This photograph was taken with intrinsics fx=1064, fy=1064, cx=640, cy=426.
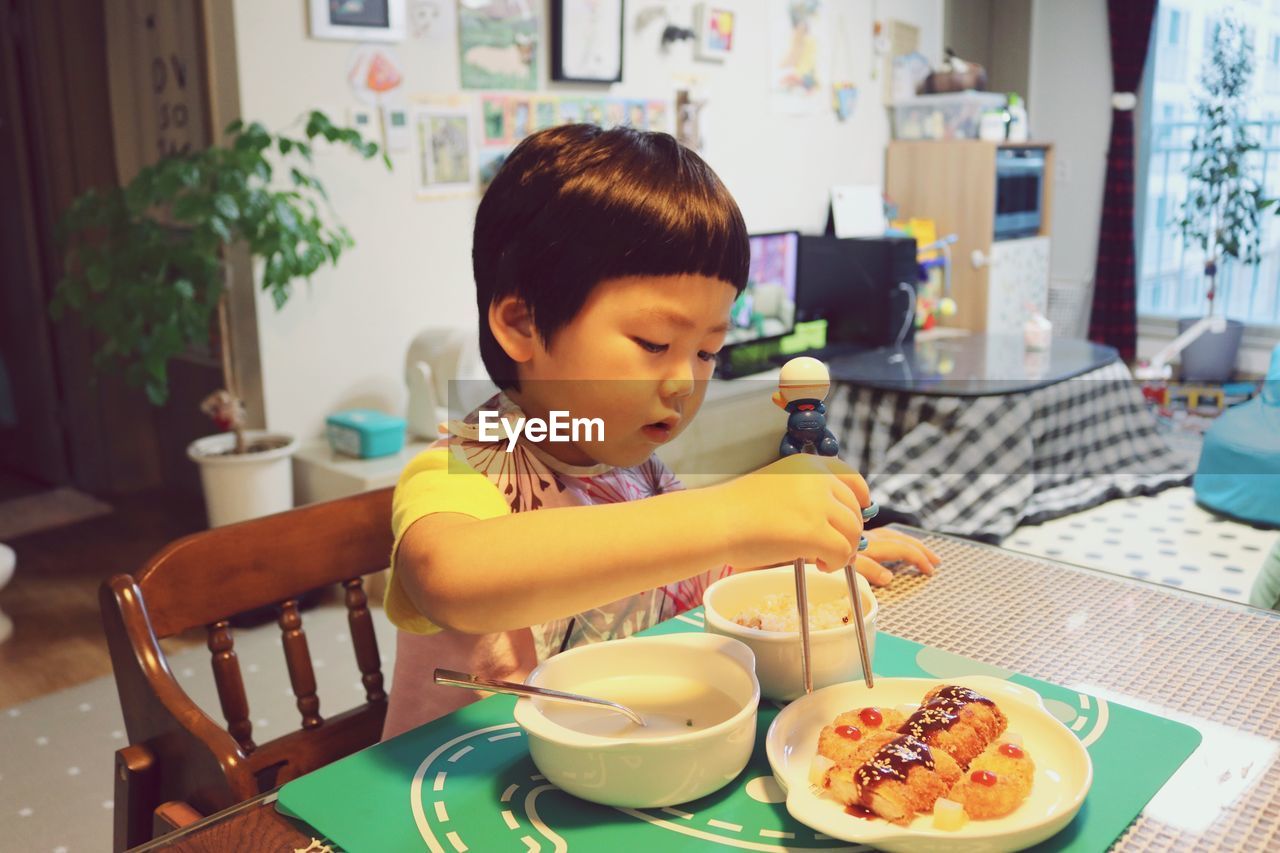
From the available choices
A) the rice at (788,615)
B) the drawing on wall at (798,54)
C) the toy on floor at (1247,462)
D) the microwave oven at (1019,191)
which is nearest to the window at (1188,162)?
the microwave oven at (1019,191)

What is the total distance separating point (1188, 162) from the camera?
17.5 feet

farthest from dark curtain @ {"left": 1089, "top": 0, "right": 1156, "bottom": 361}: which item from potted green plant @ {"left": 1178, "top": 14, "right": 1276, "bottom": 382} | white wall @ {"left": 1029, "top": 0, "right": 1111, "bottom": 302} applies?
potted green plant @ {"left": 1178, "top": 14, "right": 1276, "bottom": 382}

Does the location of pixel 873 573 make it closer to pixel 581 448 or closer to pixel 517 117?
pixel 581 448

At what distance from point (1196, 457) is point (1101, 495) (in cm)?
71

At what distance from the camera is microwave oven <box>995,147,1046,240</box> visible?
4.65 m

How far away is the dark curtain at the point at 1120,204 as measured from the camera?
5.21m

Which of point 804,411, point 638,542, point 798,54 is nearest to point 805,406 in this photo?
point 804,411

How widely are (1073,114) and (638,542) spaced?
5.66 metres

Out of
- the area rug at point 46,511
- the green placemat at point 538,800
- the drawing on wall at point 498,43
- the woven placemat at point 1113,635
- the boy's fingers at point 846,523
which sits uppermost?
the drawing on wall at point 498,43

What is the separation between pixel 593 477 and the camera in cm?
95

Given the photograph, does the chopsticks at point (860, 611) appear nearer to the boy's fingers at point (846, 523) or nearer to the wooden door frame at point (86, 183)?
the boy's fingers at point (846, 523)

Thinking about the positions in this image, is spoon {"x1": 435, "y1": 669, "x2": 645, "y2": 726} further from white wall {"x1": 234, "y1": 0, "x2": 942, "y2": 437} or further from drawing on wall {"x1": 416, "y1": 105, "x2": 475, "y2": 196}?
drawing on wall {"x1": 416, "y1": 105, "x2": 475, "y2": 196}

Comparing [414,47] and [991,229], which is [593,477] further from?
[991,229]

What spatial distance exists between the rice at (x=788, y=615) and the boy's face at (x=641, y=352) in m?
0.16
